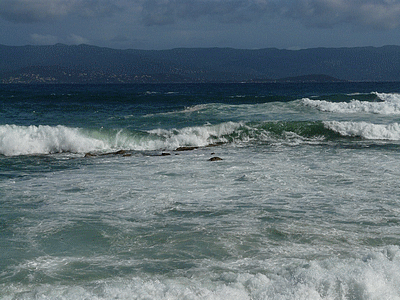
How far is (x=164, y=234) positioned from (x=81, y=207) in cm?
230

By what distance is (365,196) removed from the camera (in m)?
9.26

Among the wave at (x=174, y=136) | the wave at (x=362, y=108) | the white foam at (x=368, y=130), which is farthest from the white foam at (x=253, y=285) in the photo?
the wave at (x=362, y=108)

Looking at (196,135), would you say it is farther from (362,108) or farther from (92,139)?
(362,108)

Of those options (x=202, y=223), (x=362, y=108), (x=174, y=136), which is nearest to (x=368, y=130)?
(x=174, y=136)

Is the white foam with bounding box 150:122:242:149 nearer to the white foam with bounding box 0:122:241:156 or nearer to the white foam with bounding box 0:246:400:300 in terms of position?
the white foam with bounding box 0:122:241:156

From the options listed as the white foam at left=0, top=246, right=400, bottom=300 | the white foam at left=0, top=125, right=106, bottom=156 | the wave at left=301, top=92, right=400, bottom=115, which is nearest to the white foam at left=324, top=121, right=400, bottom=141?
the wave at left=301, top=92, right=400, bottom=115

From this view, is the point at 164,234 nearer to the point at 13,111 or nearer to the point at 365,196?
the point at 365,196

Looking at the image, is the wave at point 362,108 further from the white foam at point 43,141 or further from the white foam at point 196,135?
the white foam at point 43,141

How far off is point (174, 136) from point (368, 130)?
870cm

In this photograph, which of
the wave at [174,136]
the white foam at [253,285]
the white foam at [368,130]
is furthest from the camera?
the white foam at [368,130]

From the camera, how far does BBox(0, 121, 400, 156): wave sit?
17.6 metres

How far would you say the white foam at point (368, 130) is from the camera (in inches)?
813

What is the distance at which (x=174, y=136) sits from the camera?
788 inches

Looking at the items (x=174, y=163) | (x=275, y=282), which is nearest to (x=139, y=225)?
(x=275, y=282)
